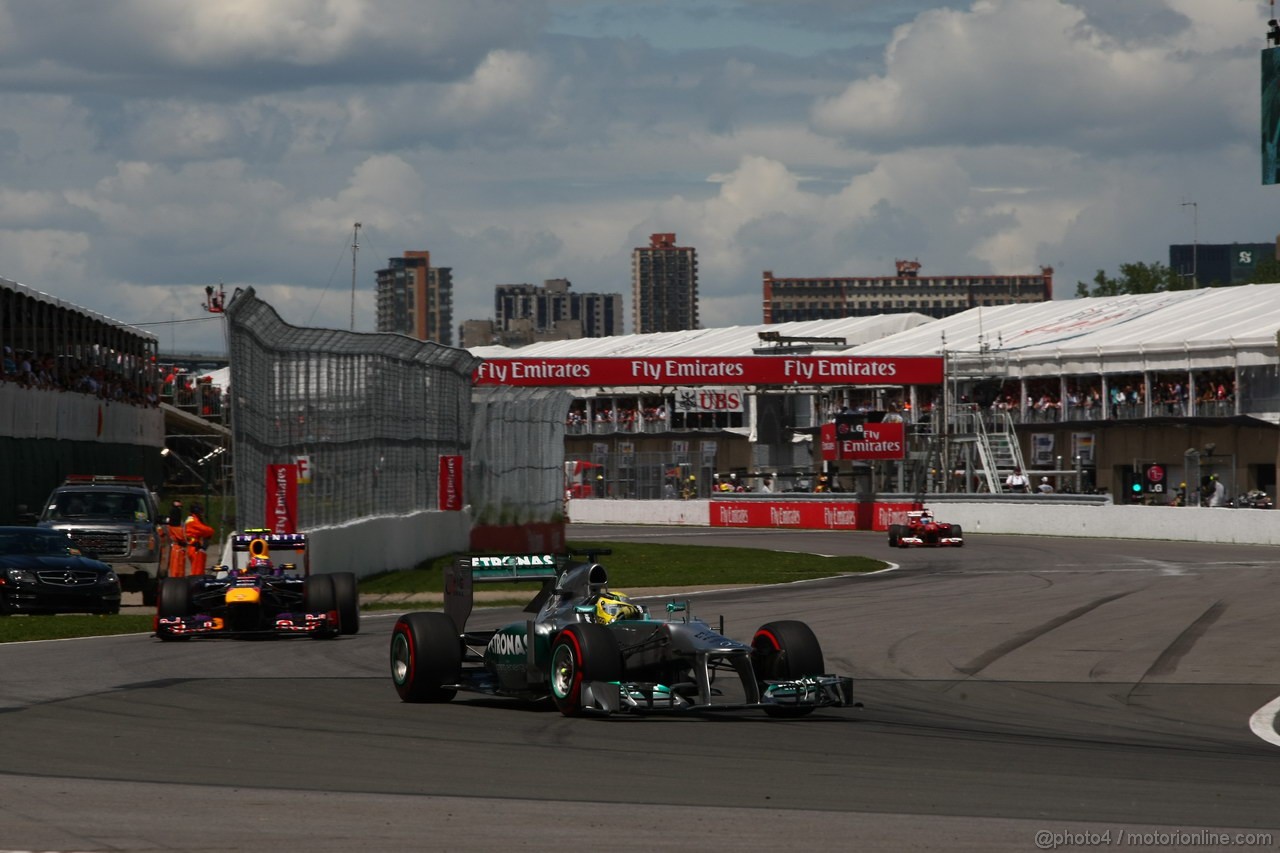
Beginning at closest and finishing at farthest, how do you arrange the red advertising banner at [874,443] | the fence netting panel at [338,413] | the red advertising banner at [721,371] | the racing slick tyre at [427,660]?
the racing slick tyre at [427,660] < the fence netting panel at [338,413] < the red advertising banner at [874,443] < the red advertising banner at [721,371]

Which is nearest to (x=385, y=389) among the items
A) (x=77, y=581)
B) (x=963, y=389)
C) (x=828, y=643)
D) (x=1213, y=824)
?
(x=77, y=581)

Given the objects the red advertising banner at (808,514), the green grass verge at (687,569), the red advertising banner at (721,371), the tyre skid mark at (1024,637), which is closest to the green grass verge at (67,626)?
the green grass verge at (687,569)

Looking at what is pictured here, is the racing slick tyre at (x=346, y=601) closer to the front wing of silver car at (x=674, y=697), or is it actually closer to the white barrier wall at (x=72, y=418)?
the front wing of silver car at (x=674, y=697)

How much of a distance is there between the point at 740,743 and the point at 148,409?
3746cm

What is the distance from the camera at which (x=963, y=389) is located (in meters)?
66.3

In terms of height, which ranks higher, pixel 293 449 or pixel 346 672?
pixel 293 449

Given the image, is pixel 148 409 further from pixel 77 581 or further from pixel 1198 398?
pixel 1198 398

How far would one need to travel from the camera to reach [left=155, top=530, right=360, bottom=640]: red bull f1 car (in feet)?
57.5

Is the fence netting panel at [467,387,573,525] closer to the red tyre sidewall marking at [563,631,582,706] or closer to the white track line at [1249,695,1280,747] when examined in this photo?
the white track line at [1249,695,1280,747]

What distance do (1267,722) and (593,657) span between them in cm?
459

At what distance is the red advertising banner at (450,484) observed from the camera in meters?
34.8

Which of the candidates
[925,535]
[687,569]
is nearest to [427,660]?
[687,569]

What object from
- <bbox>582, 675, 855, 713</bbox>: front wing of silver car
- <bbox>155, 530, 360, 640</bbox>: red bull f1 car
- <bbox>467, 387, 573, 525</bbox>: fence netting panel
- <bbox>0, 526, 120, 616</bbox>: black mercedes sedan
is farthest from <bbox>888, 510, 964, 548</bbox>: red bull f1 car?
<bbox>582, 675, 855, 713</bbox>: front wing of silver car

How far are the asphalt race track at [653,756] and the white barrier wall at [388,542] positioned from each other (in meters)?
7.53
